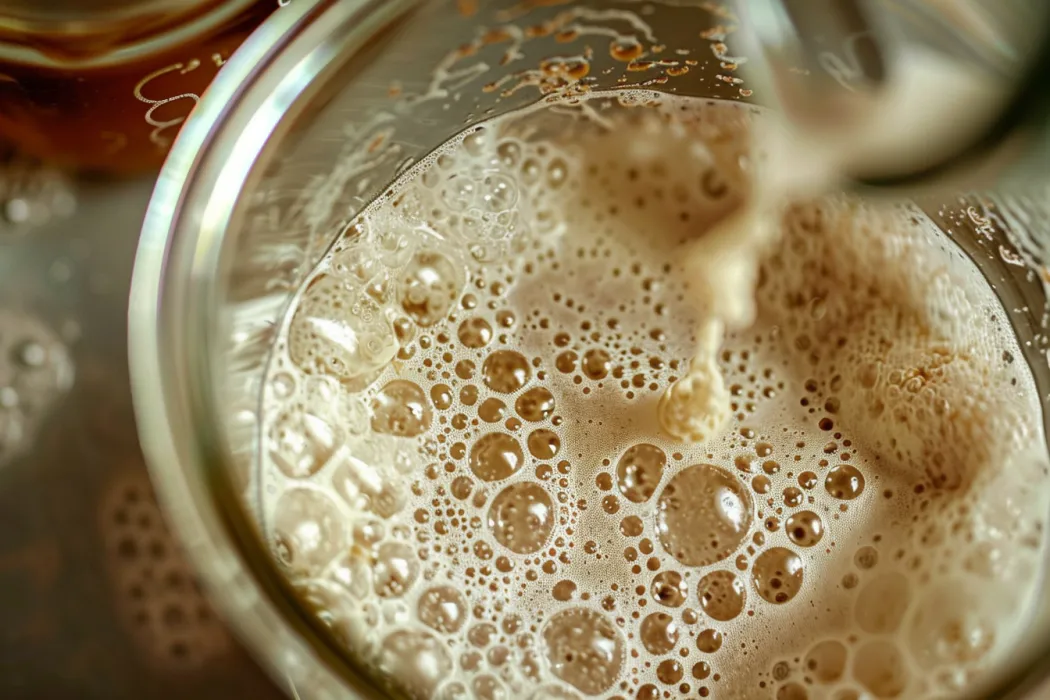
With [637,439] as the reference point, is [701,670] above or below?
below

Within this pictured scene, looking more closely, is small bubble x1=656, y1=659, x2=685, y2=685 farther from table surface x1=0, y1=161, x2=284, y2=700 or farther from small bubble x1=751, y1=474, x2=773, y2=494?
table surface x1=0, y1=161, x2=284, y2=700

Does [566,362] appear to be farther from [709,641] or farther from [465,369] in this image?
[709,641]

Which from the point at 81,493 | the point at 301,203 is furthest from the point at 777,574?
the point at 81,493

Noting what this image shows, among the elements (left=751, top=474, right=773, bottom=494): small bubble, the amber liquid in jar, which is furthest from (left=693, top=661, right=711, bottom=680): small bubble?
the amber liquid in jar

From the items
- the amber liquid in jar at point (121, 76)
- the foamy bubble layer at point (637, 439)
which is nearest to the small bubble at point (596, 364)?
the foamy bubble layer at point (637, 439)

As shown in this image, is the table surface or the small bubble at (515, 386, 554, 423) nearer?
the small bubble at (515, 386, 554, 423)

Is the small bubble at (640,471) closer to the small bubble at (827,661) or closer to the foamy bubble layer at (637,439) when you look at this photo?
the foamy bubble layer at (637,439)
